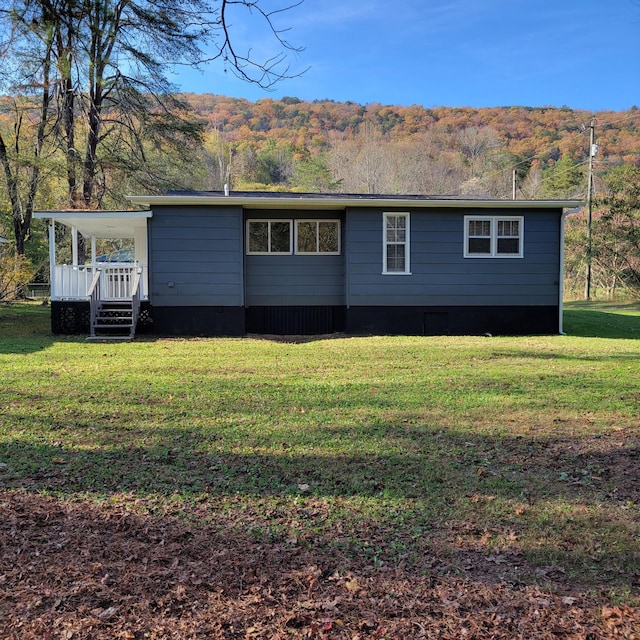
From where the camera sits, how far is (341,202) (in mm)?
11727

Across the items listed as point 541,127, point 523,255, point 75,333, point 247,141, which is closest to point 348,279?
point 523,255

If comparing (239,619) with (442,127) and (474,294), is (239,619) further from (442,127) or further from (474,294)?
(442,127)

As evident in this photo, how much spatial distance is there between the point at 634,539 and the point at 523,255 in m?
10.5

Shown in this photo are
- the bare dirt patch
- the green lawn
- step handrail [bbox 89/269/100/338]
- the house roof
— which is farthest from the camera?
the house roof

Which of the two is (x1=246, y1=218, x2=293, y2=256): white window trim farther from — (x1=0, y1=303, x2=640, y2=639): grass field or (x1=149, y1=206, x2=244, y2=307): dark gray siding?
(x1=0, y1=303, x2=640, y2=639): grass field

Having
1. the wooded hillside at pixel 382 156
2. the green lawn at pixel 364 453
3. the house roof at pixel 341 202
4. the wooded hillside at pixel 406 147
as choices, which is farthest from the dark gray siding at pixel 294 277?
the wooded hillside at pixel 406 147

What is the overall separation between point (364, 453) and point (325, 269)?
8.95 meters

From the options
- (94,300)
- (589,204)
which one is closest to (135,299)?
(94,300)

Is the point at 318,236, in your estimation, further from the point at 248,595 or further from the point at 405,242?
the point at 248,595

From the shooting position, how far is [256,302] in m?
12.7

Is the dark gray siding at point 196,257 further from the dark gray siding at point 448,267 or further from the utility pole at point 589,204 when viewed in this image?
the utility pole at point 589,204

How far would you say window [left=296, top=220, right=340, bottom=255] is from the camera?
12719 millimetres

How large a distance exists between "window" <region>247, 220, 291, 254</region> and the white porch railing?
252cm

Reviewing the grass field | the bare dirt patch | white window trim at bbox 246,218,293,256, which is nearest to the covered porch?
white window trim at bbox 246,218,293,256
